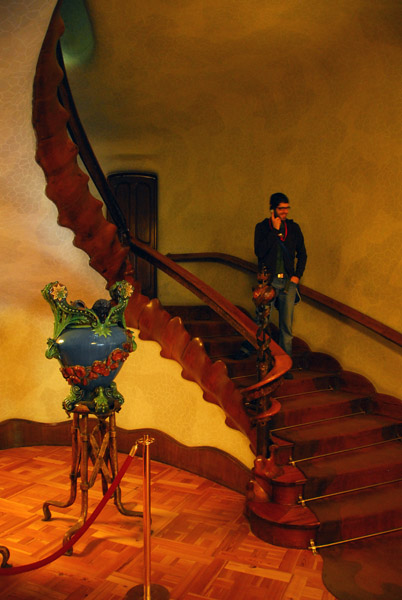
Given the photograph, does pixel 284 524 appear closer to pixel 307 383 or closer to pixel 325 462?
pixel 325 462

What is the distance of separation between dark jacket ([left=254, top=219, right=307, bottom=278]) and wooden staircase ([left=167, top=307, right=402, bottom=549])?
0.68 m

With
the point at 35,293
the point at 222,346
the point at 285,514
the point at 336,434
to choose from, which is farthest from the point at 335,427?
the point at 35,293

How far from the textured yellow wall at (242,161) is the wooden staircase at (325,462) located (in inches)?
11.4

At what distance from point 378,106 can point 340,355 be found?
1.86 metres

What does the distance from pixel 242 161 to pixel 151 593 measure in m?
3.68

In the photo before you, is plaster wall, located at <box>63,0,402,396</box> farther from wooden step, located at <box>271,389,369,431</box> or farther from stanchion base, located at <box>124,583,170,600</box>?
stanchion base, located at <box>124,583,170,600</box>

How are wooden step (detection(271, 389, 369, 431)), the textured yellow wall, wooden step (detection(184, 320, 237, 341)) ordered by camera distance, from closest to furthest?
wooden step (detection(271, 389, 369, 431)) < the textured yellow wall < wooden step (detection(184, 320, 237, 341))

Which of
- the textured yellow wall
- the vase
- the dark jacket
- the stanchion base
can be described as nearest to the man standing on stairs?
the dark jacket

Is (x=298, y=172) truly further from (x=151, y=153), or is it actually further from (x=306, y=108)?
(x=151, y=153)

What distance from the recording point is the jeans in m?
3.51

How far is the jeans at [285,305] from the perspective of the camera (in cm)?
351

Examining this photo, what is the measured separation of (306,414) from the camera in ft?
10.6

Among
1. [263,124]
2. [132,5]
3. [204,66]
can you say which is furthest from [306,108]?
[132,5]

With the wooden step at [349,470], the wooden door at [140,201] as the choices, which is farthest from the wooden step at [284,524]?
the wooden door at [140,201]
